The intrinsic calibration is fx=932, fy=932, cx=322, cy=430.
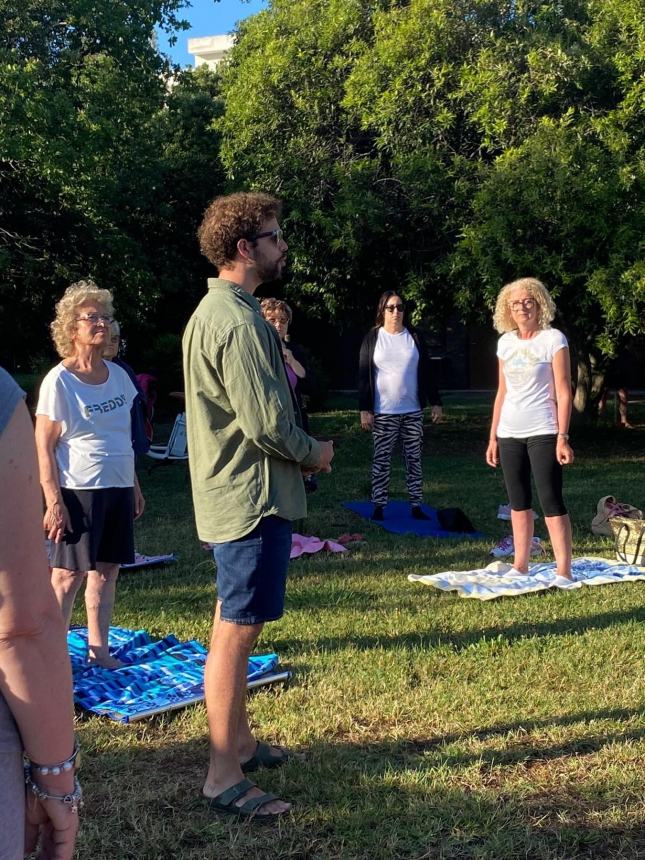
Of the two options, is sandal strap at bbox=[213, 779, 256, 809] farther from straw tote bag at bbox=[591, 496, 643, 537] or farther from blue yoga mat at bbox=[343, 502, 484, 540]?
straw tote bag at bbox=[591, 496, 643, 537]

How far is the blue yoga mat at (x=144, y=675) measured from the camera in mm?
4160

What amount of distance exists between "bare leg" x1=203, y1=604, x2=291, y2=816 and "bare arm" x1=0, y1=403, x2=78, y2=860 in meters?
1.65

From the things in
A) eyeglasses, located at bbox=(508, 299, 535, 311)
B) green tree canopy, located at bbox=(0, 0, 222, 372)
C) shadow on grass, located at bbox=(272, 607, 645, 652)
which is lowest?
shadow on grass, located at bbox=(272, 607, 645, 652)

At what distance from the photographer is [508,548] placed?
24.3 ft

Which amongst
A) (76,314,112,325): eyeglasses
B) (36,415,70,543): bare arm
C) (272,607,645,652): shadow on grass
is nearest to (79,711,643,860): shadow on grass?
(36,415,70,543): bare arm

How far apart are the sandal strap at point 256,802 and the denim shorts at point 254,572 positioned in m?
0.62

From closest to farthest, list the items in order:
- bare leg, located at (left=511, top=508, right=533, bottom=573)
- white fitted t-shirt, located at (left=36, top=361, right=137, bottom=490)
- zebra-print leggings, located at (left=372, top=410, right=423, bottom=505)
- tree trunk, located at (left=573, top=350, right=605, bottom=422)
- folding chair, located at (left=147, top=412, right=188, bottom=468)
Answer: white fitted t-shirt, located at (left=36, top=361, right=137, bottom=490) → bare leg, located at (left=511, top=508, right=533, bottom=573) → zebra-print leggings, located at (left=372, top=410, right=423, bottom=505) → folding chair, located at (left=147, top=412, right=188, bottom=468) → tree trunk, located at (left=573, top=350, right=605, bottom=422)

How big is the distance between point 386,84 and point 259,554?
Answer: 1076 cm

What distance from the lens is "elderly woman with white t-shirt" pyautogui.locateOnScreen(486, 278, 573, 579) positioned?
606 cm

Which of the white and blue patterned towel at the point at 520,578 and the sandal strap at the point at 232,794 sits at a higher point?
the white and blue patterned towel at the point at 520,578

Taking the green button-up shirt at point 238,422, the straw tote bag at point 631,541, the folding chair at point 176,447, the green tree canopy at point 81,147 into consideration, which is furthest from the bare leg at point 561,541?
the folding chair at point 176,447

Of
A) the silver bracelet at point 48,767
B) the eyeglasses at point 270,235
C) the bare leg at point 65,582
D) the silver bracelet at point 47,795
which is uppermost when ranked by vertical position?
the eyeglasses at point 270,235

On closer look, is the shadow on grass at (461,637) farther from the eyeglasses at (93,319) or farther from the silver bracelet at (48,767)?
the silver bracelet at (48,767)

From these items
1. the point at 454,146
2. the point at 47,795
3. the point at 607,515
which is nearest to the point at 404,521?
the point at 607,515
